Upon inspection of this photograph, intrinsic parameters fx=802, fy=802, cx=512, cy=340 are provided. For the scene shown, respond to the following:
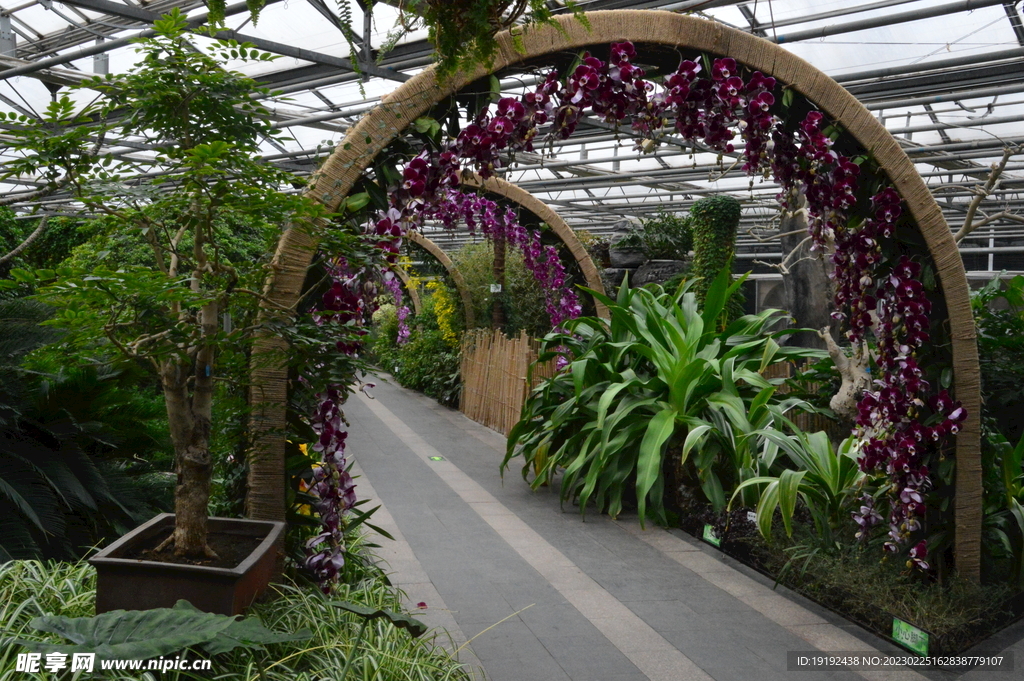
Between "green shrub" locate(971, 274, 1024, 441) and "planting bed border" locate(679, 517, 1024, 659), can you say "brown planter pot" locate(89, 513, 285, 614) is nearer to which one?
"planting bed border" locate(679, 517, 1024, 659)

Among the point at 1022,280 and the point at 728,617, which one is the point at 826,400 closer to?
the point at 1022,280

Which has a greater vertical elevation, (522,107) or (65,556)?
(522,107)

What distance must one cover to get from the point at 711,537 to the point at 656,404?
843 mm

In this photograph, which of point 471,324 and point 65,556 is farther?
point 471,324

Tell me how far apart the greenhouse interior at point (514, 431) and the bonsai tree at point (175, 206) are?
12 millimetres

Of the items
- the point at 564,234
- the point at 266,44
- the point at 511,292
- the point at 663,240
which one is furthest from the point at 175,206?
the point at 511,292

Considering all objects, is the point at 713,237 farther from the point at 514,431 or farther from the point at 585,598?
the point at 585,598

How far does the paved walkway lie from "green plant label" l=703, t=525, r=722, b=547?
0.23 ft

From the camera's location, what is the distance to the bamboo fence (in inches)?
290

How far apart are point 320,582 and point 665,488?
2.78 m

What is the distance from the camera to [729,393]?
179 inches

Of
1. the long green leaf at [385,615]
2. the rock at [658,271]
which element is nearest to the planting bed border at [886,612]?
the long green leaf at [385,615]

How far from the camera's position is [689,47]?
2836mm

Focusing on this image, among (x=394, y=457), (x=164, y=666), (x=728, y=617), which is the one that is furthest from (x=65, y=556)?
(x=394, y=457)
